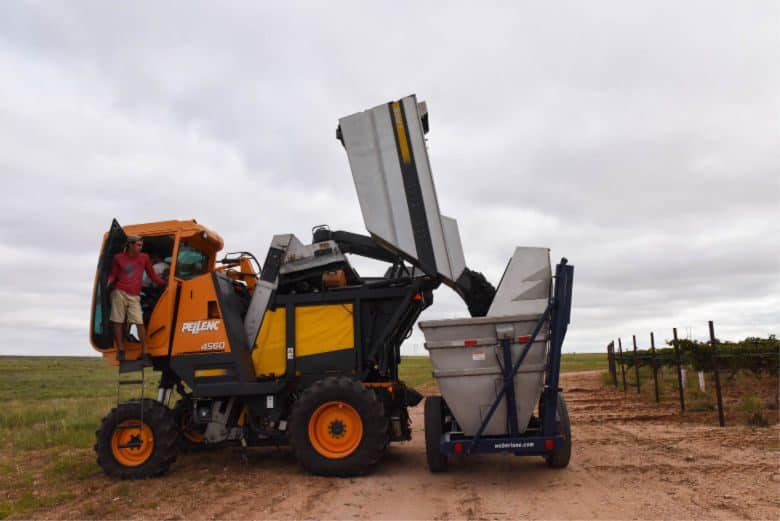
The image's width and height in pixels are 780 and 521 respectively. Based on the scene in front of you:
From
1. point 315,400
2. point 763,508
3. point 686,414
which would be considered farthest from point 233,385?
point 686,414

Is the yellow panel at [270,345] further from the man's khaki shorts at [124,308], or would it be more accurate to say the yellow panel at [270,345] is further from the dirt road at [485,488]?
the man's khaki shorts at [124,308]

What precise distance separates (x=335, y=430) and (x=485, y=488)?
2.15m

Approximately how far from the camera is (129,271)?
28.7ft

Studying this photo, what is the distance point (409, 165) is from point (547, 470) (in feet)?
15.1

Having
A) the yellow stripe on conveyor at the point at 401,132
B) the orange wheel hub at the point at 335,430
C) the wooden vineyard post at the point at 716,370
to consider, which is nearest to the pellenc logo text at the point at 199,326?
the orange wheel hub at the point at 335,430

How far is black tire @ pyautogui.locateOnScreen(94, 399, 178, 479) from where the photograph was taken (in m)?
8.41

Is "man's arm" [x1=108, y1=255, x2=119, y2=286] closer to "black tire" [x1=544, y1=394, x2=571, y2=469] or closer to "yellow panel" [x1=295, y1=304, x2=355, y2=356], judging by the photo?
"yellow panel" [x1=295, y1=304, x2=355, y2=356]

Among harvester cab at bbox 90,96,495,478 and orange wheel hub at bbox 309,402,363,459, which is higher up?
harvester cab at bbox 90,96,495,478

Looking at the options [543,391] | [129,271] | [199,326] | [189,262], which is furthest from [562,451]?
[129,271]

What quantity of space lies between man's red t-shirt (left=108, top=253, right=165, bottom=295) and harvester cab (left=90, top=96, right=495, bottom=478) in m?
0.12

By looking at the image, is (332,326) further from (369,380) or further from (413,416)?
(413,416)

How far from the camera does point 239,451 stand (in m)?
10.6

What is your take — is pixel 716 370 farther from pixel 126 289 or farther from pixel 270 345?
pixel 126 289

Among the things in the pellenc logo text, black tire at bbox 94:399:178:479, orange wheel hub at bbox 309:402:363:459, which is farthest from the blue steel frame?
black tire at bbox 94:399:178:479
